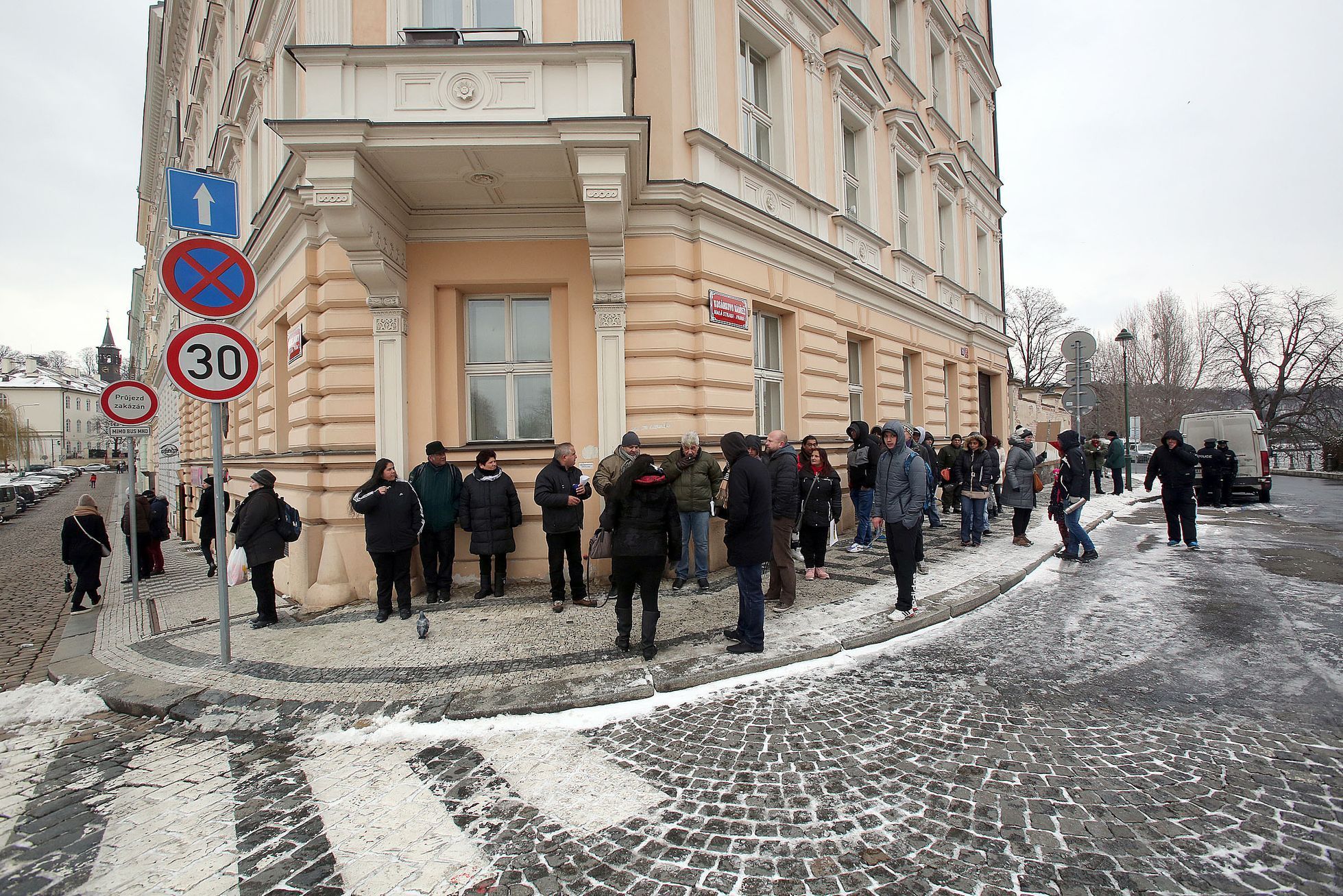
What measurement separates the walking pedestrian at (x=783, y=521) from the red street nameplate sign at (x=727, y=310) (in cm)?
230

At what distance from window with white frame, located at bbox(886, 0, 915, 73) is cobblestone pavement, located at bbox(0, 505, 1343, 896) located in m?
14.0

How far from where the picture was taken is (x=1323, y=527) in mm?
11414

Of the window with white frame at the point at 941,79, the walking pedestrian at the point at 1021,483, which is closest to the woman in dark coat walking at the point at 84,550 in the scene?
the walking pedestrian at the point at 1021,483

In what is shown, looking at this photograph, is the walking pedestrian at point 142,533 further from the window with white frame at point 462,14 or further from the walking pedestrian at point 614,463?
the window with white frame at point 462,14

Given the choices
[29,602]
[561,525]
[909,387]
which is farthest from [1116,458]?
[29,602]

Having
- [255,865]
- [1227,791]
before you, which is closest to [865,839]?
[1227,791]

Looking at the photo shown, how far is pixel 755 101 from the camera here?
963 cm

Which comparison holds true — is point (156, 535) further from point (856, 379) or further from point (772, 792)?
point (856, 379)

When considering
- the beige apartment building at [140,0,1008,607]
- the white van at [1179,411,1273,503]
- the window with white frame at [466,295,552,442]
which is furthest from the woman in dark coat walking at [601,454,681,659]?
the white van at [1179,411,1273,503]

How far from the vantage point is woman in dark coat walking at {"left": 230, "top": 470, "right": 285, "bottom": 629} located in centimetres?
633

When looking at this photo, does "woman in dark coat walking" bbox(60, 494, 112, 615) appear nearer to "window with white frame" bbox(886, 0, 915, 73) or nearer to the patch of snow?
the patch of snow

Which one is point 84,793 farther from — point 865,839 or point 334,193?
point 334,193

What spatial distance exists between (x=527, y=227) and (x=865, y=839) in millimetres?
7001

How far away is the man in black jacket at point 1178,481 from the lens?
9.14 m
